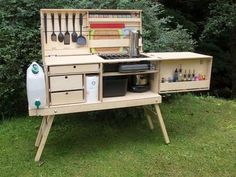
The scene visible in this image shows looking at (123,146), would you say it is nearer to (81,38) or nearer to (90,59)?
(90,59)

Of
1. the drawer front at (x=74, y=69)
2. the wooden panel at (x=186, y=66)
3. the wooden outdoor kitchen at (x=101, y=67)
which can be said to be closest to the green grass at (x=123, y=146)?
the wooden outdoor kitchen at (x=101, y=67)

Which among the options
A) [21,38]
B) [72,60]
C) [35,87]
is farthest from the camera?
[21,38]

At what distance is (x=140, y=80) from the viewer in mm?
3316

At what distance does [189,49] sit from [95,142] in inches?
78.3

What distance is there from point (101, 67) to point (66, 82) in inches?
12.8

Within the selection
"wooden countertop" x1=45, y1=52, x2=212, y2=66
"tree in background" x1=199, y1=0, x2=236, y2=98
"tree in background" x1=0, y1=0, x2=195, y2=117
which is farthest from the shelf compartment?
"tree in background" x1=199, y1=0, x2=236, y2=98

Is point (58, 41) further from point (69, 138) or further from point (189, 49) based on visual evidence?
point (189, 49)

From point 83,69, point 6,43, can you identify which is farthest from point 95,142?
point 6,43

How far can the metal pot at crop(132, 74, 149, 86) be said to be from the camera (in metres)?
3.31

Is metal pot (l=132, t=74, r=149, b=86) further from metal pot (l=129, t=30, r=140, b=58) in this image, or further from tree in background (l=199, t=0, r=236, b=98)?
tree in background (l=199, t=0, r=236, b=98)

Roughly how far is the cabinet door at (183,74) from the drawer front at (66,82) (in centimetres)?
83

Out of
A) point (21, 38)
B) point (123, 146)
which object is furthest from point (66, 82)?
point (21, 38)

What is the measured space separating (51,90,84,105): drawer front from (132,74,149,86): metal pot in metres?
0.64

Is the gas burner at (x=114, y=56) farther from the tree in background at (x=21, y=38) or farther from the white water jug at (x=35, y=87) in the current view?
the tree in background at (x=21, y=38)
